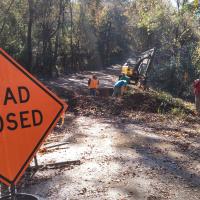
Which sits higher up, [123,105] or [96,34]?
[96,34]

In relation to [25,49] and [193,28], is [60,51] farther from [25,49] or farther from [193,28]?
[193,28]

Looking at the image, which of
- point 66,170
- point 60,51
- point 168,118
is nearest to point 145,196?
point 66,170

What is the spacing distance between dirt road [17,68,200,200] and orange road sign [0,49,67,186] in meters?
2.11

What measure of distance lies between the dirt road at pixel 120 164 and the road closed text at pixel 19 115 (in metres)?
2.23

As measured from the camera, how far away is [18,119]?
4.89 m

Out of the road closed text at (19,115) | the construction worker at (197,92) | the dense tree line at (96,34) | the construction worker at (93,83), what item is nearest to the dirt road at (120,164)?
the road closed text at (19,115)

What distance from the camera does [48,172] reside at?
8109mm

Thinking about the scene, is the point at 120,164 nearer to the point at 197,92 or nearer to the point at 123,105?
the point at 123,105

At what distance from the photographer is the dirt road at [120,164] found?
7.07m

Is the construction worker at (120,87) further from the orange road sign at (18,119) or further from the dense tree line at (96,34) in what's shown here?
the orange road sign at (18,119)

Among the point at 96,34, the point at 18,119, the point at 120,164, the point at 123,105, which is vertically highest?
the point at 96,34

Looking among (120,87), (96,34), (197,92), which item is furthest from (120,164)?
(96,34)

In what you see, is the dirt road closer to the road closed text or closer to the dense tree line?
the road closed text

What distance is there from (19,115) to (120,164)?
3.85m
